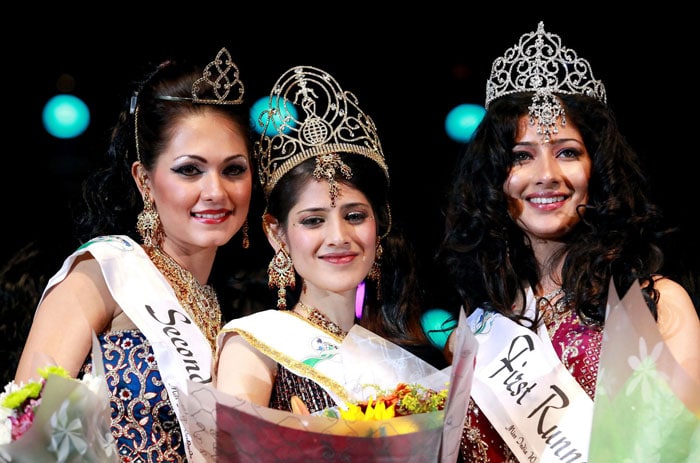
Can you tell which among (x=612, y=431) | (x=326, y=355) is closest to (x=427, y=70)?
(x=326, y=355)

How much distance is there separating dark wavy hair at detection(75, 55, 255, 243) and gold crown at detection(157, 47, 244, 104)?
0.01m

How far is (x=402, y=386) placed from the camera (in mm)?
1882

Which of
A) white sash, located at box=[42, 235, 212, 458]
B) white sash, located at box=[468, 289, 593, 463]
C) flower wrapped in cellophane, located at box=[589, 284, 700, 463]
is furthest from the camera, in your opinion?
white sash, located at box=[42, 235, 212, 458]

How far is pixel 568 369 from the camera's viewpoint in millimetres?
2406

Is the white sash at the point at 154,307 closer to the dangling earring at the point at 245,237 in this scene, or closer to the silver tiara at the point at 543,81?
the dangling earring at the point at 245,237

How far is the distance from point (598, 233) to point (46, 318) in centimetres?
139

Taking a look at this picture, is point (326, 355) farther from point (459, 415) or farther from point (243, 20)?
point (243, 20)

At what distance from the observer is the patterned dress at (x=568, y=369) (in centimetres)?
238

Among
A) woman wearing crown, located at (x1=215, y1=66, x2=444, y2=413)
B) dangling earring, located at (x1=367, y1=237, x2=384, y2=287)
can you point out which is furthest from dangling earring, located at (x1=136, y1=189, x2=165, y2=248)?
dangling earring, located at (x1=367, y1=237, x2=384, y2=287)

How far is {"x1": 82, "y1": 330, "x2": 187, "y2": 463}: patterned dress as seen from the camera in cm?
247

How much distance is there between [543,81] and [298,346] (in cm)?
Result: 100

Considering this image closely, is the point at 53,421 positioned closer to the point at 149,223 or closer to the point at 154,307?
the point at 154,307

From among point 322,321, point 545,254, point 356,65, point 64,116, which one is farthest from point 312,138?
point 64,116

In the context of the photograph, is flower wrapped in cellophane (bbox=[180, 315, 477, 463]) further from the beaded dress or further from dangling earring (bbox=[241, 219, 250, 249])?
dangling earring (bbox=[241, 219, 250, 249])
